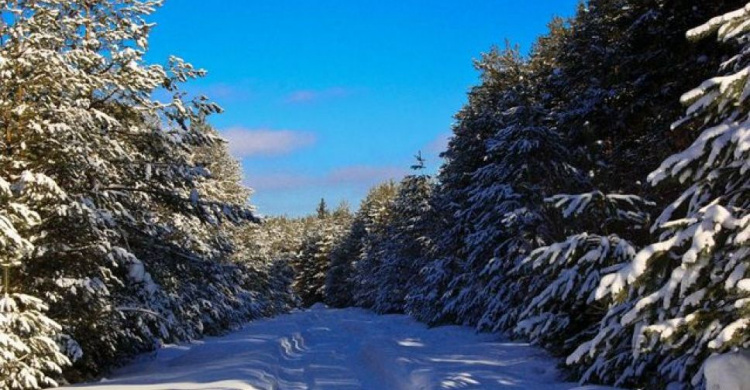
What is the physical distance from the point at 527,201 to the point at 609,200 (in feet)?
34.1

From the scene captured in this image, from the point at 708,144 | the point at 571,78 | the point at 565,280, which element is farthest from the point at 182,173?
the point at 571,78

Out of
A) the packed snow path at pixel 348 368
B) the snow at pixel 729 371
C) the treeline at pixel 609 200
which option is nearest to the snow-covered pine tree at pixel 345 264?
the treeline at pixel 609 200

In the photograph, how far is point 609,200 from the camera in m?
7.92

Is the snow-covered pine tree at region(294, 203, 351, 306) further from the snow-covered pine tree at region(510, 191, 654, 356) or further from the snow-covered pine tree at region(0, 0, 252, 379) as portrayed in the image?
the snow-covered pine tree at region(510, 191, 654, 356)

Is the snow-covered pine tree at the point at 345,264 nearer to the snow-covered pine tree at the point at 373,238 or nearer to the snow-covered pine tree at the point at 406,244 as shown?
the snow-covered pine tree at the point at 373,238

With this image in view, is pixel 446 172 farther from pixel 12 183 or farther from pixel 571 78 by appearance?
pixel 12 183

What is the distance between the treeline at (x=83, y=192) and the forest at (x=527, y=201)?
0.05 m

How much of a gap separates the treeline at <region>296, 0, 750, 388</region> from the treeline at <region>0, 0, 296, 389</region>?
283 inches

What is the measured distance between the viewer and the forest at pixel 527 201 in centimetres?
422

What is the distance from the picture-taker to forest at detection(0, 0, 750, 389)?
4.22 m

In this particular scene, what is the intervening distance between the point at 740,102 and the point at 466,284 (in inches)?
820

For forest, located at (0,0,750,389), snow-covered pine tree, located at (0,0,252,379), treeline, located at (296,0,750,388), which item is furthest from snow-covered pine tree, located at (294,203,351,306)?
snow-covered pine tree, located at (0,0,252,379)

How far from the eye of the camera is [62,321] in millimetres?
10406

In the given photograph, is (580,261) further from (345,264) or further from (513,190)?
(345,264)
